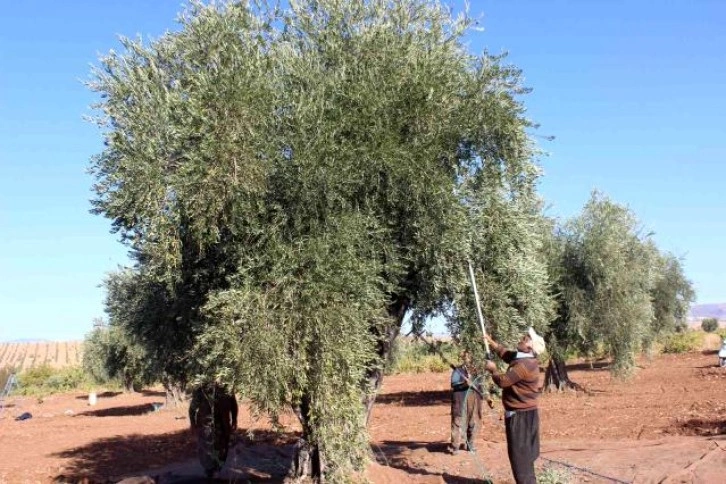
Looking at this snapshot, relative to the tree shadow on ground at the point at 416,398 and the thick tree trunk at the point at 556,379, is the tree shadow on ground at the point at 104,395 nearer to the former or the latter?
the tree shadow on ground at the point at 416,398

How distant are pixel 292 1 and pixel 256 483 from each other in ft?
29.2

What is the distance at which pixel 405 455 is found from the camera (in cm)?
1641

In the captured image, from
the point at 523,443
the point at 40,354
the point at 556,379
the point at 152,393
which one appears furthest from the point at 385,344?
the point at 40,354

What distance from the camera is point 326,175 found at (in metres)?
9.91

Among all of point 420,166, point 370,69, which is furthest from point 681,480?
point 370,69

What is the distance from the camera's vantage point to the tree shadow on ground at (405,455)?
1323cm

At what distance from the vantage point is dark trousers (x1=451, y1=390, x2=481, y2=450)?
15.8m

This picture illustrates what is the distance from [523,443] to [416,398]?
2516cm

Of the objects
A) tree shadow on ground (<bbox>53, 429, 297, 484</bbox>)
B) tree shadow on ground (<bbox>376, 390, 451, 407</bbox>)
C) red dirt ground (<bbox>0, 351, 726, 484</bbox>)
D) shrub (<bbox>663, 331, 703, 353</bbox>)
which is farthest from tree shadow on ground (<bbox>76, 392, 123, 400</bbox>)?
shrub (<bbox>663, 331, 703, 353</bbox>)

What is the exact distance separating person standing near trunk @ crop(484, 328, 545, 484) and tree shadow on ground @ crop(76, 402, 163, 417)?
29389 mm

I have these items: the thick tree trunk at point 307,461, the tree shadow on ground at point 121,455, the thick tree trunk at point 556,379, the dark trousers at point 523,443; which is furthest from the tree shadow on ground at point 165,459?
the thick tree trunk at point 556,379

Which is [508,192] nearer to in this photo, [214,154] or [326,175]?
[326,175]

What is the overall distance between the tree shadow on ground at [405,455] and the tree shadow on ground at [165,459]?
2.09 metres

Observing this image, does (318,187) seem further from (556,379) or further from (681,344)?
(681,344)
